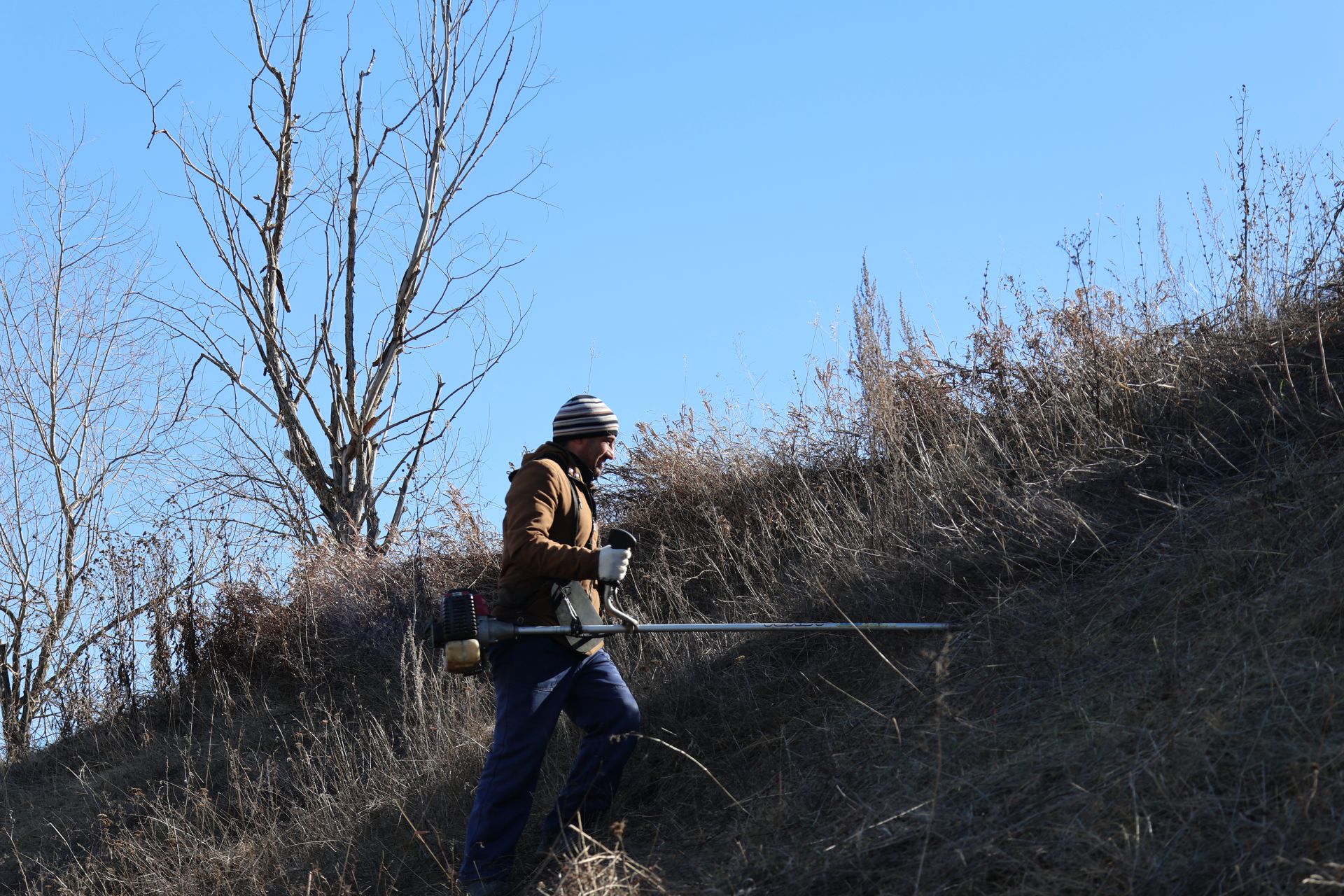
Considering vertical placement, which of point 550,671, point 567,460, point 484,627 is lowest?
point 550,671

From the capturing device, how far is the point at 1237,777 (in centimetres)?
366

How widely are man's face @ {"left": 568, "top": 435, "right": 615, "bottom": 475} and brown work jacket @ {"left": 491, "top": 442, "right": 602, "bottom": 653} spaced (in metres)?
0.04

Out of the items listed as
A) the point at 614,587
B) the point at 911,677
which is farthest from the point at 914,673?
the point at 614,587

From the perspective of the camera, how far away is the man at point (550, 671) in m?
4.82

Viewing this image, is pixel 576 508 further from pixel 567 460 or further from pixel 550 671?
pixel 550 671

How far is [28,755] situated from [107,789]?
1.95 m

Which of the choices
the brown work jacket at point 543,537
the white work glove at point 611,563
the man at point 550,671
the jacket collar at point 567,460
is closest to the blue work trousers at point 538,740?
the man at point 550,671

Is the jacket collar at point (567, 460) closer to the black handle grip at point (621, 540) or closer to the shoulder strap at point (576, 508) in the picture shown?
the shoulder strap at point (576, 508)

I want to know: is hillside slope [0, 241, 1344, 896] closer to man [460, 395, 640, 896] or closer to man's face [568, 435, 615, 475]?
man [460, 395, 640, 896]

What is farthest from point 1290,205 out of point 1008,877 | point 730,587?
point 1008,877

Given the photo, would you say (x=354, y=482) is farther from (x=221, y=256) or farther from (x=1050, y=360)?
(x=1050, y=360)

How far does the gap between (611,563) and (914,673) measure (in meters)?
1.56

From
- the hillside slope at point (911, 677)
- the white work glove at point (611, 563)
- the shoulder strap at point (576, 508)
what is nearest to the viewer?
the hillside slope at point (911, 677)

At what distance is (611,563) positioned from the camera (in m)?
4.78
